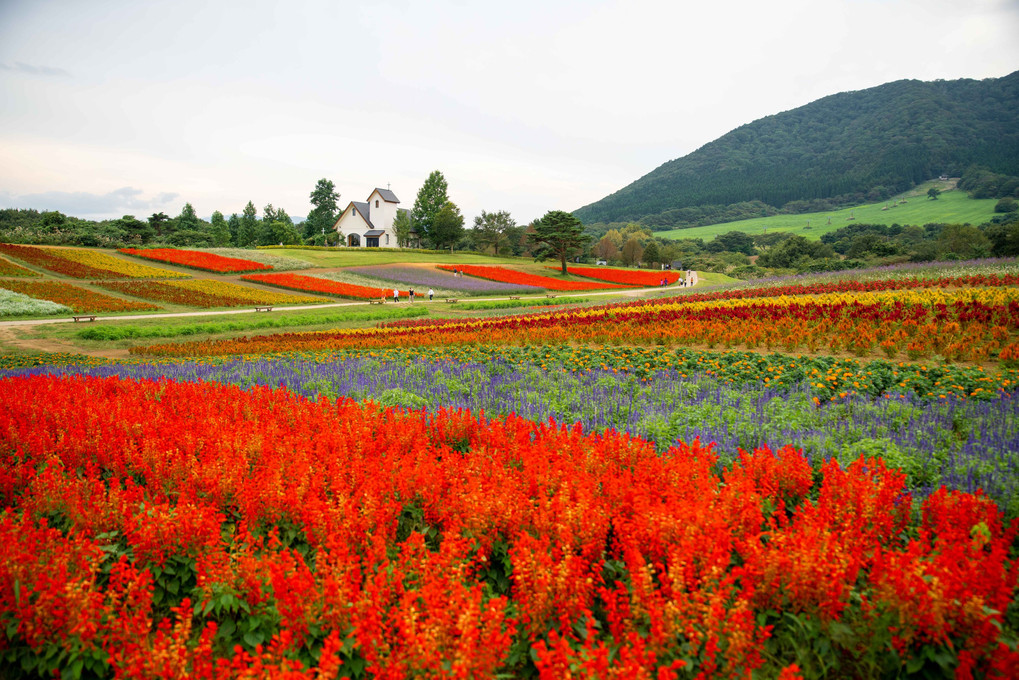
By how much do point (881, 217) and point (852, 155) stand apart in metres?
68.0

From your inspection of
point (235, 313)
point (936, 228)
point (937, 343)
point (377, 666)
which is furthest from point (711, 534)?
point (936, 228)

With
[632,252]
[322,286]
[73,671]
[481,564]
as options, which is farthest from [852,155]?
[73,671]

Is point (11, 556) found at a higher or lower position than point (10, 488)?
higher

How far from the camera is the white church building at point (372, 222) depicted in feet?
289

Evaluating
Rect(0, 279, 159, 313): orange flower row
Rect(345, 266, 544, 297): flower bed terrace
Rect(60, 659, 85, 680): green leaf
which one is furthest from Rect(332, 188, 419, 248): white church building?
Rect(60, 659, 85, 680): green leaf

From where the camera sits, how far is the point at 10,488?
4.68 meters

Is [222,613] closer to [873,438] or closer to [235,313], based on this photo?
[873,438]

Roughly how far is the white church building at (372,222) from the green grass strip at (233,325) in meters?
62.4

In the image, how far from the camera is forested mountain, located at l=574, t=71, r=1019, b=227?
437 feet

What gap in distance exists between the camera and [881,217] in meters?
104

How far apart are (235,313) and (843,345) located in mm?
29401

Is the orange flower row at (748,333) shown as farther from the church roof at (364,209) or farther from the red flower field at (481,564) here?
the church roof at (364,209)

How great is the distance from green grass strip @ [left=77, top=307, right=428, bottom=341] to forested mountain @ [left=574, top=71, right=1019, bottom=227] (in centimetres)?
13959

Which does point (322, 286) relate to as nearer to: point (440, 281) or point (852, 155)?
point (440, 281)
